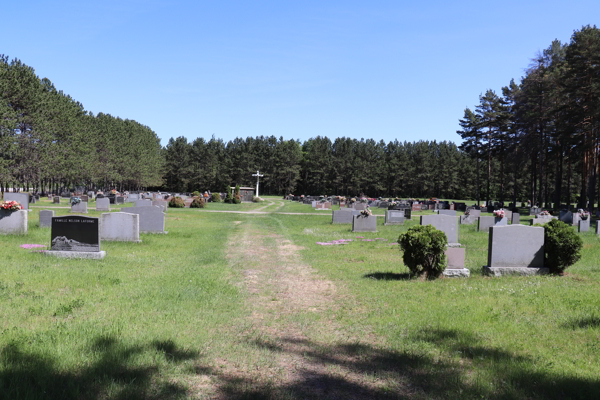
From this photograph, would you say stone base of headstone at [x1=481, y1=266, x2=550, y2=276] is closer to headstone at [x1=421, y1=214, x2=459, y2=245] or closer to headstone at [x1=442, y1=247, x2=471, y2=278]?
headstone at [x1=442, y1=247, x2=471, y2=278]

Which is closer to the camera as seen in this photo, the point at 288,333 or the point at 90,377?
the point at 90,377

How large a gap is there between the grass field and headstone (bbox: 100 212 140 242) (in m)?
3.97

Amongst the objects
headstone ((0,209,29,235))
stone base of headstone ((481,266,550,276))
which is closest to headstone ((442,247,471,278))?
stone base of headstone ((481,266,550,276))

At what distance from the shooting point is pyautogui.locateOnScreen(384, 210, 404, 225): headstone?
2612 centimetres

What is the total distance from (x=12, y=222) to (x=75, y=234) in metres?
5.72

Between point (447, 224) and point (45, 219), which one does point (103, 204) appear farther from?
point (447, 224)

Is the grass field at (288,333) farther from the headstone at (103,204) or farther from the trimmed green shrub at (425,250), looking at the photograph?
the headstone at (103,204)

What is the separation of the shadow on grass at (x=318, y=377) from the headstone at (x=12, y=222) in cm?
1236

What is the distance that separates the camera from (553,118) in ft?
153

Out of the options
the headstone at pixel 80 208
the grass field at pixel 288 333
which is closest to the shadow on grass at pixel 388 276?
the grass field at pixel 288 333

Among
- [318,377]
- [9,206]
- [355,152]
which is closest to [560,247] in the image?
[318,377]

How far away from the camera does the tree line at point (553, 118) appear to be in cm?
3581

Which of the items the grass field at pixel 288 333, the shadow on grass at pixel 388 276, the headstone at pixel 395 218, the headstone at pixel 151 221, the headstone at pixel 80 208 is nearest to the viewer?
the grass field at pixel 288 333

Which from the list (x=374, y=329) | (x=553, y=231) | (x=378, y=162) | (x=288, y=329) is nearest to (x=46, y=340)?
(x=288, y=329)
